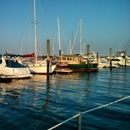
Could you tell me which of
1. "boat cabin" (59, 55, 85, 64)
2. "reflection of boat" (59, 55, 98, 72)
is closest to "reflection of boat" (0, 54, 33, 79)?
"reflection of boat" (59, 55, 98, 72)

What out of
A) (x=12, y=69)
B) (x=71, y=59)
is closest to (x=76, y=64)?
(x=71, y=59)

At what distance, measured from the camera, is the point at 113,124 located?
9.11 metres

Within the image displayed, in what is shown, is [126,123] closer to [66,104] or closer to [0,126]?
[66,104]

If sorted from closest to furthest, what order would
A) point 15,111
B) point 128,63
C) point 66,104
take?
1. point 15,111
2. point 66,104
3. point 128,63

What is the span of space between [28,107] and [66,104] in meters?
2.45

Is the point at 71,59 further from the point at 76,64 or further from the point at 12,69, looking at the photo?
the point at 12,69

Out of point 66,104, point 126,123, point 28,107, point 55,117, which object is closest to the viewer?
point 126,123

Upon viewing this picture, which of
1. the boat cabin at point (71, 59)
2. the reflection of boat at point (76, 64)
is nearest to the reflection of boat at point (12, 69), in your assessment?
the reflection of boat at point (76, 64)

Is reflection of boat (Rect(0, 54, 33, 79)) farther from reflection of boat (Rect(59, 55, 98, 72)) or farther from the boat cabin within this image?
the boat cabin

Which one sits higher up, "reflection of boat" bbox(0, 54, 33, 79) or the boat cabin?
the boat cabin

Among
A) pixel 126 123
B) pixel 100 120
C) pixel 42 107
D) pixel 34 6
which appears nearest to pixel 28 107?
pixel 42 107

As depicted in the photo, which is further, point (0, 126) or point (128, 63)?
point (128, 63)

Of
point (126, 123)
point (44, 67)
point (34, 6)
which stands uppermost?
point (34, 6)

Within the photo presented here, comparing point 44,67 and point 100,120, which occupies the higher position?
point 44,67
